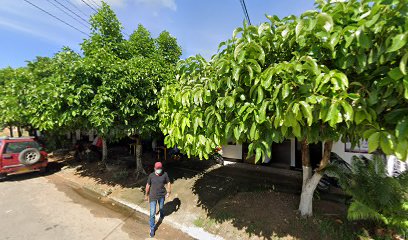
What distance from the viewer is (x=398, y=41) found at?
1.96 meters

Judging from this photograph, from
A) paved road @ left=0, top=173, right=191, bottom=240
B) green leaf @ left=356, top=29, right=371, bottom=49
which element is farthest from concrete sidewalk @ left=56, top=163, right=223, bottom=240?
green leaf @ left=356, top=29, right=371, bottom=49

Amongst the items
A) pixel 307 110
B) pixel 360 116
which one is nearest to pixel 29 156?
pixel 307 110

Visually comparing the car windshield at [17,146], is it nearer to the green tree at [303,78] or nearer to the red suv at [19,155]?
the red suv at [19,155]

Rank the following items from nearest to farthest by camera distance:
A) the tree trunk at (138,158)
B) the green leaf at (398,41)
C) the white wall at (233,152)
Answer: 1. the green leaf at (398,41)
2. the tree trunk at (138,158)
3. the white wall at (233,152)

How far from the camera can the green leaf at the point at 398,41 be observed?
6.31ft

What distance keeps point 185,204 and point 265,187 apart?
2.97 metres

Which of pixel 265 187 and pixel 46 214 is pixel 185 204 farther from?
pixel 46 214

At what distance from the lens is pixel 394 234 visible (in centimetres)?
419

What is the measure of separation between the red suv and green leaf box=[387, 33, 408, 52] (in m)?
12.3

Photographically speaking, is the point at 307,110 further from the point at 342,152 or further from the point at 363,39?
the point at 342,152

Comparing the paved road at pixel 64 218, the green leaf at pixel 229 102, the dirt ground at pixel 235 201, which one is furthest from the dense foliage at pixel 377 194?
the paved road at pixel 64 218

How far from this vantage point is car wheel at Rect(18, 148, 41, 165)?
8.81 metres

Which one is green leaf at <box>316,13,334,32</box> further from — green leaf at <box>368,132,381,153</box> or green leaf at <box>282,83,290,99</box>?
green leaf at <box>368,132,381,153</box>

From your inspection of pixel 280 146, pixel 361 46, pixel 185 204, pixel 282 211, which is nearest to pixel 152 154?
pixel 185 204
